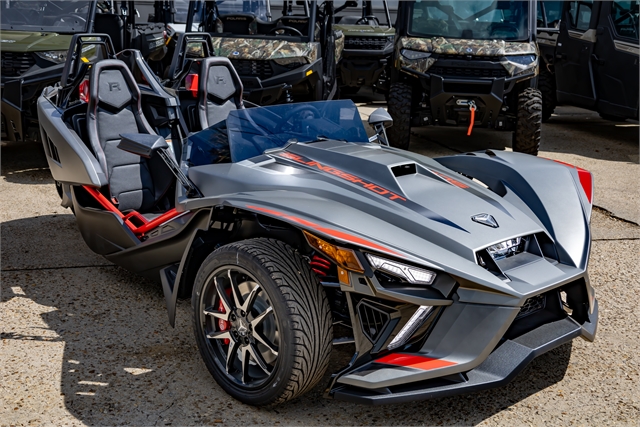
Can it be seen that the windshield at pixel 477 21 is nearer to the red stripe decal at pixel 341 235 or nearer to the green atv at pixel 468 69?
the green atv at pixel 468 69

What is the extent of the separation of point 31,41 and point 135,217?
180 inches

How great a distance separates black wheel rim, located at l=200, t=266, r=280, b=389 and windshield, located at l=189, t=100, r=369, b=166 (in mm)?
780

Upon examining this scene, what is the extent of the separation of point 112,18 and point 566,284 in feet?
26.1

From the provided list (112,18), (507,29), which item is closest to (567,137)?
(507,29)

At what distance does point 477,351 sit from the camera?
261cm

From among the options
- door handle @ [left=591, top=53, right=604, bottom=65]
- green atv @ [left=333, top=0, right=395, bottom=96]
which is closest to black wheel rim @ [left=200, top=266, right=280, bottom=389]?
door handle @ [left=591, top=53, right=604, bottom=65]

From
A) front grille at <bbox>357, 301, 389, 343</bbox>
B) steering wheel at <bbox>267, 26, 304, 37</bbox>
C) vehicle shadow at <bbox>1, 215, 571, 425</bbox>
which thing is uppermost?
steering wheel at <bbox>267, 26, 304, 37</bbox>

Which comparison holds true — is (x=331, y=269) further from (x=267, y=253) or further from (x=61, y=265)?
(x=61, y=265)

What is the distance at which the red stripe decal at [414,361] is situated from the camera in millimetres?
2619

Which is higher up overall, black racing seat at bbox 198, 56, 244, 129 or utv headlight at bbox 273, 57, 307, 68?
black racing seat at bbox 198, 56, 244, 129

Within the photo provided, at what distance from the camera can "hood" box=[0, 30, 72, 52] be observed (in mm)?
7689

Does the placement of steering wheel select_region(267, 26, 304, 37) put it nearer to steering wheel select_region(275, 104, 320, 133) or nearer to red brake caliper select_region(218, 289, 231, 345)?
steering wheel select_region(275, 104, 320, 133)

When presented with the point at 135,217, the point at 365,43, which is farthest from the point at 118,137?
the point at 365,43

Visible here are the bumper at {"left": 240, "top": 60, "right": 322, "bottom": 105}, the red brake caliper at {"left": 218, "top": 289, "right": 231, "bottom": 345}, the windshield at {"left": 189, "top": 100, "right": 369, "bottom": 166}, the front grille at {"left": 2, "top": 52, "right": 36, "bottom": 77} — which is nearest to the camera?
the red brake caliper at {"left": 218, "top": 289, "right": 231, "bottom": 345}
